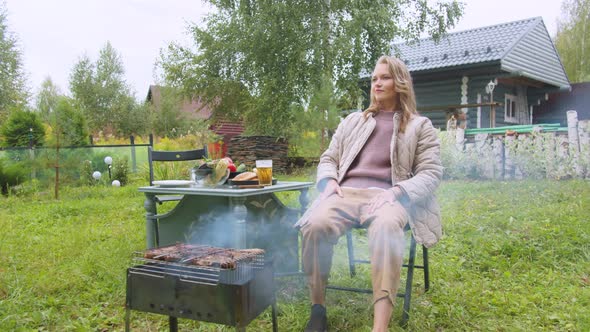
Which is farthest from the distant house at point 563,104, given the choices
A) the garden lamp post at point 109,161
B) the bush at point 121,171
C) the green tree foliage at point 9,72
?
the green tree foliage at point 9,72

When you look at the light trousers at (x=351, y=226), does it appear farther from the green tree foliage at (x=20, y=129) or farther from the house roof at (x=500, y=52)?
the green tree foliage at (x=20, y=129)

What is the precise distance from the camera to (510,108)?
12977 millimetres

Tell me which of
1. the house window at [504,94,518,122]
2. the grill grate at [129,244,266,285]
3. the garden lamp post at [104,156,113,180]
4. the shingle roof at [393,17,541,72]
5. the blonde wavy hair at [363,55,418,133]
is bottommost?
the grill grate at [129,244,266,285]

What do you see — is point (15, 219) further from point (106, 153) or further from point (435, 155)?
point (435, 155)

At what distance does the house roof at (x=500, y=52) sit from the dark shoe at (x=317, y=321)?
29.0 ft

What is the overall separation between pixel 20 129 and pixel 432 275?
11330 millimetres

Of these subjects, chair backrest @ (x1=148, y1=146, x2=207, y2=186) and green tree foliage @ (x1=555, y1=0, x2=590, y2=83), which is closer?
chair backrest @ (x1=148, y1=146, x2=207, y2=186)

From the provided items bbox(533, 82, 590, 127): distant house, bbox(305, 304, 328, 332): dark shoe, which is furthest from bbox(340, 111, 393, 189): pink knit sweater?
bbox(533, 82, 590, 127): distant house

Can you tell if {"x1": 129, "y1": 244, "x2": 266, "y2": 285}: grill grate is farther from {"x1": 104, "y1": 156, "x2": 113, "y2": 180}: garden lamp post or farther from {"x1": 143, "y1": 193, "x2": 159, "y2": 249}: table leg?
{"x1": 104, "y1": 156, "x2": 113, "y2": 180}: garden lamp post

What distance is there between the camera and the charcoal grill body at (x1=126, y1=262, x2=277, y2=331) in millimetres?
1729

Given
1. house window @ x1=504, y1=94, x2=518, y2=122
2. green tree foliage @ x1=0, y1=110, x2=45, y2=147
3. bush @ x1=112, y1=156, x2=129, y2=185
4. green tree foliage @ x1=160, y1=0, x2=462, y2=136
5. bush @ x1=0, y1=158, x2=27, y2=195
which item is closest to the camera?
bush @ x1=0, y1=158, x2=27, y2=195

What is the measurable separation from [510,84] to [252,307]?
43.5 feet

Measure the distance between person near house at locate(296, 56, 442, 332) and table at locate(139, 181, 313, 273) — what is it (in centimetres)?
44

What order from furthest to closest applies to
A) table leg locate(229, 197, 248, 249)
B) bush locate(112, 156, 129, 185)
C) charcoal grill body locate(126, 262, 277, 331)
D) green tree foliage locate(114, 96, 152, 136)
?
green tree foliage locate(114, 96, 152, 136) < bush locate(112, 156, 129, 185) < table leg locate(229, 197, 248, 249) < charcoal grill body locate(126, 262, 277, 331)
